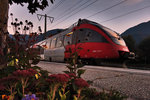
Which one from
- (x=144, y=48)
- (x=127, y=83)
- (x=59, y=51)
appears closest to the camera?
(x=127, y=83)

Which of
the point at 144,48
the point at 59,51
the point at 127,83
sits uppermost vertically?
the point at 144,48

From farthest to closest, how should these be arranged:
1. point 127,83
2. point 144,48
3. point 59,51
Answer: point 144,48
point 59,51
point 127,83

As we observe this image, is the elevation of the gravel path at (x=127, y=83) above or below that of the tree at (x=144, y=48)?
below

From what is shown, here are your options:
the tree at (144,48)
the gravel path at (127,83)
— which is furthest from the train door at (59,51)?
the tree at (144,48)

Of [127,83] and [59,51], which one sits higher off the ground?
[59,51]

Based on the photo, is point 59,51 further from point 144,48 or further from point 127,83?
point 144,48

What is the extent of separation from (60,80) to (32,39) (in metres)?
1.67

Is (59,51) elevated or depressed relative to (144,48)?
depressed

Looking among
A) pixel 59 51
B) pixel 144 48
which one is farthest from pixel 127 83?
pixel 144 48

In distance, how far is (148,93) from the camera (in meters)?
1.54

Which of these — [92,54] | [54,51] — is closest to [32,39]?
[92,54]

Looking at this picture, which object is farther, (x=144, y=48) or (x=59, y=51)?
(x=144, y=48)

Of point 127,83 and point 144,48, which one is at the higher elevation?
point 144,48

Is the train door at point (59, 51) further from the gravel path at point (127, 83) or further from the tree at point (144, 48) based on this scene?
the tree at point (144, 48)
